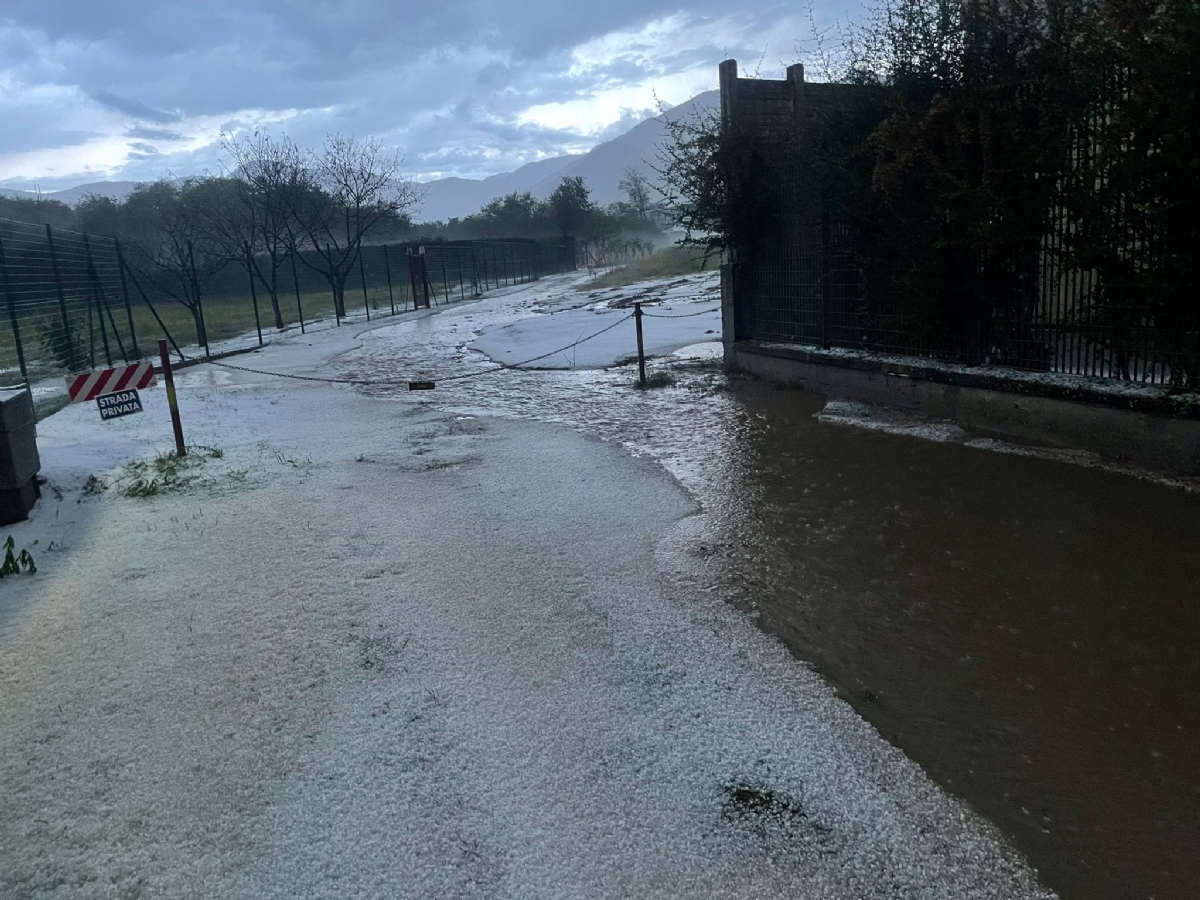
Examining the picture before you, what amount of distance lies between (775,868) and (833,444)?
620 centimetres

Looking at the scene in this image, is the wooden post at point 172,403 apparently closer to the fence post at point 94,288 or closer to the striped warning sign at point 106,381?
the striped warning sign at point 106,381

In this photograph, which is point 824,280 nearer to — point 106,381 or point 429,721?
point 106,381

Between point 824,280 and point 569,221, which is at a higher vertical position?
point 569,221

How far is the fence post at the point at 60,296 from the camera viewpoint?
14.8 metres

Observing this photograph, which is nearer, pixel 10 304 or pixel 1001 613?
pixel 1001 613

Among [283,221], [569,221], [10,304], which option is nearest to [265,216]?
[283,221]

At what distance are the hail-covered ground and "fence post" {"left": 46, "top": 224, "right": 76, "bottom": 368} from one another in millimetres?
9238

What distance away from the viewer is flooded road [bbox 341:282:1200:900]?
3254 mm

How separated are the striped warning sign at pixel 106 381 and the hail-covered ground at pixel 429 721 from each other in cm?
138

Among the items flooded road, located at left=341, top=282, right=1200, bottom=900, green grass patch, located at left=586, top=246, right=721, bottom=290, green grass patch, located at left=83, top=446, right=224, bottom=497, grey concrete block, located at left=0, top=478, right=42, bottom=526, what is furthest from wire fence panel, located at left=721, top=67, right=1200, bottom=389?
green grass patch, located at left=586, top=246, right=721, bottom=290

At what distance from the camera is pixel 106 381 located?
337 inches

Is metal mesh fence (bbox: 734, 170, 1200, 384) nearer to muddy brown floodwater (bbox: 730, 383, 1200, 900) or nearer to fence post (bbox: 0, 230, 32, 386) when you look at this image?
muddy brown floodwater (bbox: 730, 383, 1200, 900)

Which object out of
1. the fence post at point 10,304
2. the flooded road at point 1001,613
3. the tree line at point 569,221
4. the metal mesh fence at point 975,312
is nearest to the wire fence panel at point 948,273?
the metal mesh fence at point 975,312

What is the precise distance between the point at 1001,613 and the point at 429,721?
2.96m
